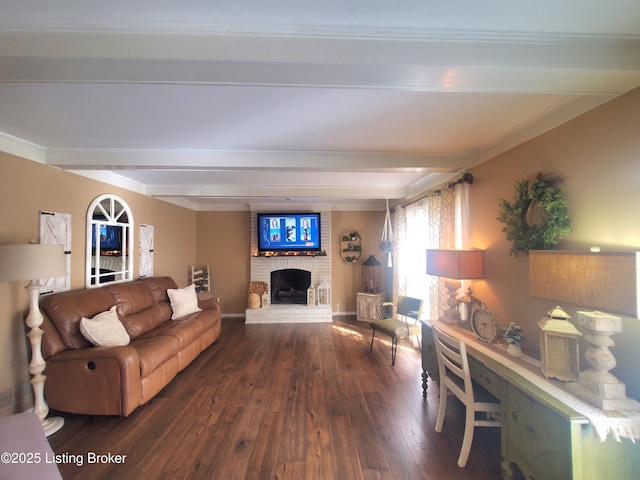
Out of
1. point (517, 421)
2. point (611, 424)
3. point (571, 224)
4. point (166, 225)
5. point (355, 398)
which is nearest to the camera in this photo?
point (611, 424)

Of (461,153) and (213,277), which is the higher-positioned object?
(461,153)

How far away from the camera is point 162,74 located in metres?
1.25

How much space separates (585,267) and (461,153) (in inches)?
69.6

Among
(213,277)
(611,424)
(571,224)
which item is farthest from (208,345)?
(571,224)

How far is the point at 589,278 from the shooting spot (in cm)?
129

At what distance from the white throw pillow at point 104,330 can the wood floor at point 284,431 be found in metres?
0.66

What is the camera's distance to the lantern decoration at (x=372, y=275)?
5.37 metres

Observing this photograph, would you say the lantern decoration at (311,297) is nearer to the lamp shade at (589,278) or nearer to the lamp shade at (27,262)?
the lamp shade at (27,262)

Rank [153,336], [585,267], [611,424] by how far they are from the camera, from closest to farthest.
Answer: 1. [611,424]
2. [585,267]
3. [153,336]

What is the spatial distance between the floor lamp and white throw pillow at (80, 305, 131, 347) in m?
0.31

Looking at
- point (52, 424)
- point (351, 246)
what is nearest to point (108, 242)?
point (52, 424)

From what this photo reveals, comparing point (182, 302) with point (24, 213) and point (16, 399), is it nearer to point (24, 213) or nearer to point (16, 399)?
point (16, 399)

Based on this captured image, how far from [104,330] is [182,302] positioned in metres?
1.36

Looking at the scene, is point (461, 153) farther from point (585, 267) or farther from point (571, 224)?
point (585, 267)
